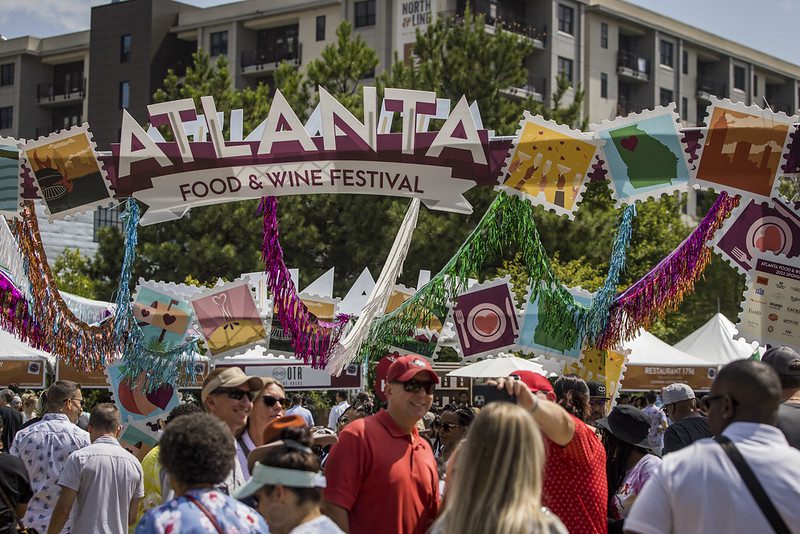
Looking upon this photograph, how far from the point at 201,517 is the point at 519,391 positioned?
136cm

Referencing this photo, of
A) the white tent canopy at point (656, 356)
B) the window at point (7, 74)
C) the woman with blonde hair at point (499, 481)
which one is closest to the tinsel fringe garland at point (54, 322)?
the woman with blonde hair at point (499, 481)

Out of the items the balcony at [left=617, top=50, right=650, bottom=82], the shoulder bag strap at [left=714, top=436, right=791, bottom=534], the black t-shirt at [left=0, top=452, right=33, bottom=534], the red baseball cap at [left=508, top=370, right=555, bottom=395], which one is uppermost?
the balcony at [left=617, top=50, right=650, bottom=82]

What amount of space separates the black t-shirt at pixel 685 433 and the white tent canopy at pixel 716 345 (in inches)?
585

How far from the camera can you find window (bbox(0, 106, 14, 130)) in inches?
2793

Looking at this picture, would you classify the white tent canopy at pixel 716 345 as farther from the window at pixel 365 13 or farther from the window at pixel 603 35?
the window at pixel 603 35

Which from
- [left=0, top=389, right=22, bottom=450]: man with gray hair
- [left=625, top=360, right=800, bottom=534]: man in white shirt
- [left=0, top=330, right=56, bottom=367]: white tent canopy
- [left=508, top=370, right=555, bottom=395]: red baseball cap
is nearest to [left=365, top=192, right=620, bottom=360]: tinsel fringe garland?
[left=0, top=389, right=22, bottom=450]: man with gray hair

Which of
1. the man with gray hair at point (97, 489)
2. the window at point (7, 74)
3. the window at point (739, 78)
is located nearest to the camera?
the man with gray hair at point (97, 489)

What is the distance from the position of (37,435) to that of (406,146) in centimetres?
370

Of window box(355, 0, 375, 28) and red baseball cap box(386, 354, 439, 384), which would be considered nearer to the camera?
red baseball cap box(386, 354, 439, 384)

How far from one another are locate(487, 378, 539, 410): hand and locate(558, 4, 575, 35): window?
54615mm

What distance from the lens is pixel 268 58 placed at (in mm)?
60219

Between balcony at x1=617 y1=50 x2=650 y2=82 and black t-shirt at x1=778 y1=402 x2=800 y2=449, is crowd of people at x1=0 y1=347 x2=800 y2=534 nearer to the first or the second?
black t-shirt at x1=778 y1=402 x2=800 y2=449

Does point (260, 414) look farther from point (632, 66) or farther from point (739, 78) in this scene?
point (739, 78)

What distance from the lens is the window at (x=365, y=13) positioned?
56250 millimetres
